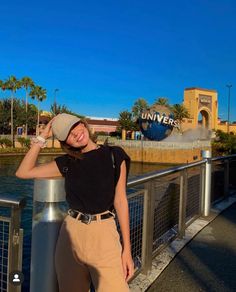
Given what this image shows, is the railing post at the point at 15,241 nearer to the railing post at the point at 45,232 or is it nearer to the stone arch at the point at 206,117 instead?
the railing post at the point at 45,232

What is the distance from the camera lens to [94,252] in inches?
89.0


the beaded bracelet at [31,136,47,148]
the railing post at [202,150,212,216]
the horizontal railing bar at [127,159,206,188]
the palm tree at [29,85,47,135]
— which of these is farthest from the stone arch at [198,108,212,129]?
the beaded bracelet at [31,136,47,148]

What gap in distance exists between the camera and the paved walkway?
360cm

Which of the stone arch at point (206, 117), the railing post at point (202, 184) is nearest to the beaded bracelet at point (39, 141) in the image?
the railing post at point (202, 184)

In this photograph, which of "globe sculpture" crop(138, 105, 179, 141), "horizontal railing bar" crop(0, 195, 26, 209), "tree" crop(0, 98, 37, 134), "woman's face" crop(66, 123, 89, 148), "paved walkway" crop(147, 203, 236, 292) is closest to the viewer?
"horizontal railing bar" crop(0, 195, 26, 209)

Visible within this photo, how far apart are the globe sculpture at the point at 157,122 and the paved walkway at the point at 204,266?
37201mm

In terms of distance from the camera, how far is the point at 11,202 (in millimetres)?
2264

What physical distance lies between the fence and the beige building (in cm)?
7106

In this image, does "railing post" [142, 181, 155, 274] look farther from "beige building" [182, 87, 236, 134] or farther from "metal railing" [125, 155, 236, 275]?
"beige building" [182, 87, 236, 134]

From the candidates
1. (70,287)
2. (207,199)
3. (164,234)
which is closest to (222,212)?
(207,199)

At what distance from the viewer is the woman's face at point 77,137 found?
7.72 ft

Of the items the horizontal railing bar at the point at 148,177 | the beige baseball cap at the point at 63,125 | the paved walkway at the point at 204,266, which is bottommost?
the paved walkway at the point at 204,266

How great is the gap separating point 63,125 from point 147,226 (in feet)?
6.20

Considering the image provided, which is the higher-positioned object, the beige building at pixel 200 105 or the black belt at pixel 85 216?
the beige building at pixel 200 105
